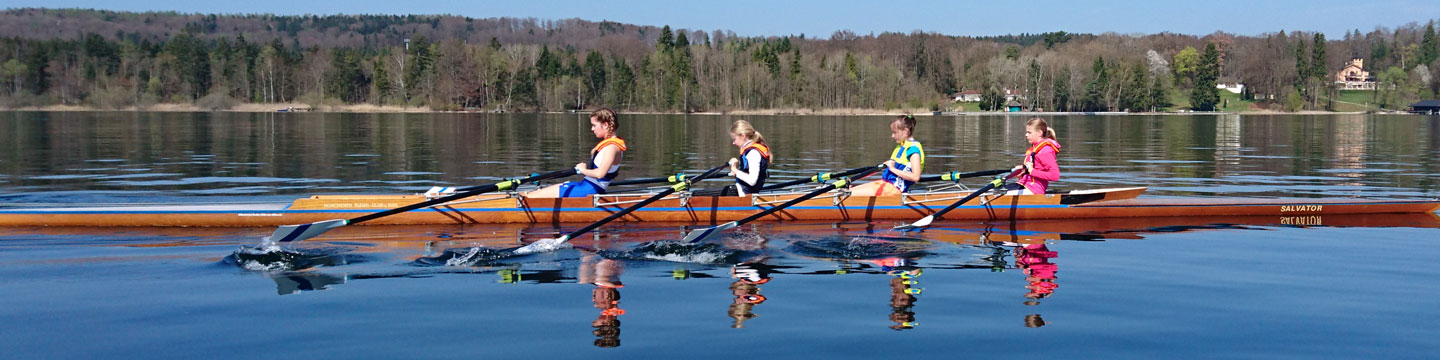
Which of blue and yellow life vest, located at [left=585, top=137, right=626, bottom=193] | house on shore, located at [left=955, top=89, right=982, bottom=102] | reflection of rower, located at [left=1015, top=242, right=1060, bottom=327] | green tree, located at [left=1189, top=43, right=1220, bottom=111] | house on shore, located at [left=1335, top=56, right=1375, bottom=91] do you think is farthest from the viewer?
house on shore, located at [left=1335, top=56, right=1375, bottom=91]

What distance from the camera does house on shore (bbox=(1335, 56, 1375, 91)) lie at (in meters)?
165

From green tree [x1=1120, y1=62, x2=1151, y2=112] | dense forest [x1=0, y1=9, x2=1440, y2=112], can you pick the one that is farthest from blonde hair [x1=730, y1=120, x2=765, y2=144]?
green tree [x1=1120, y1=62, x2=1151, y2=112]

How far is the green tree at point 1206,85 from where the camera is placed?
426ft

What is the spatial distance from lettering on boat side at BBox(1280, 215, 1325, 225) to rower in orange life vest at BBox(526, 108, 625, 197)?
801cm

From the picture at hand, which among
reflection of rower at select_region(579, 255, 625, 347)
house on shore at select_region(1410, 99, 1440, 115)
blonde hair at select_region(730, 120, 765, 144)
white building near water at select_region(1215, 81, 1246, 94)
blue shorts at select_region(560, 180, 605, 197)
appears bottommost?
reflection of rower at select_region(579, 255, 625, 347)

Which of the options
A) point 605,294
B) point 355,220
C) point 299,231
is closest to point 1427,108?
point 355,220

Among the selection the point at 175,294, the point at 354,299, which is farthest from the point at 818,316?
the point at 175,294

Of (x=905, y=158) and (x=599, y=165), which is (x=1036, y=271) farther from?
(x=599, y=165)

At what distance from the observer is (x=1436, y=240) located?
38.9 ft

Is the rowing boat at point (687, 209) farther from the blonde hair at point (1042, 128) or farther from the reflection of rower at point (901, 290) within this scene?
the reflection of rower at point (901, 290)

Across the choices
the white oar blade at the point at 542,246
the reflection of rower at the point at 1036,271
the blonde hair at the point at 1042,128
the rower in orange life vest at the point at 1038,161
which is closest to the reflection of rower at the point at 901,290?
the reflection of rower at the point at 1036,271

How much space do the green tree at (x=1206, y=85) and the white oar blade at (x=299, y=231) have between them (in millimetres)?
133991

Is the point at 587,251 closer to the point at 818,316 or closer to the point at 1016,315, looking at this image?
the point at 818,316

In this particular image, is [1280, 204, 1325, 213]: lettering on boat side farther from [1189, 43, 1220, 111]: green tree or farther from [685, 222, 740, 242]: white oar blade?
[1189, 43, 1220, 111]: green tree
